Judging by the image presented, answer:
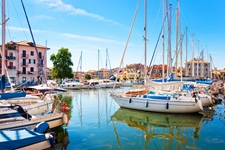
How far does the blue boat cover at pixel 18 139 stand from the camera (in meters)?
7.08

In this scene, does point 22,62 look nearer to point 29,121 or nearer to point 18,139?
point 29,121

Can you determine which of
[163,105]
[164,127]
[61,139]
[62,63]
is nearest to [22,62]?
[62,63]

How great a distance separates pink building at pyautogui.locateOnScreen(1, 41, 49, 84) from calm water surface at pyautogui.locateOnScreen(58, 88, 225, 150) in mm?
41020

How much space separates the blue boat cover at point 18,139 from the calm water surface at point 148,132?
83.0 inches

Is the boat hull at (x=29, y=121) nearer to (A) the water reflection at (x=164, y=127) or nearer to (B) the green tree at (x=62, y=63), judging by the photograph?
(A) the water reflection at (x=164, y=127)

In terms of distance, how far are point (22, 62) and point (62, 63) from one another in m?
11.3

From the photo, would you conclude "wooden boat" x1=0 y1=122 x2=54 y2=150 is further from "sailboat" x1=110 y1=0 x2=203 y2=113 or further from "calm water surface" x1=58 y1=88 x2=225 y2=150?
"sailboat" x1=110 y1=0 x2=203 y2=113

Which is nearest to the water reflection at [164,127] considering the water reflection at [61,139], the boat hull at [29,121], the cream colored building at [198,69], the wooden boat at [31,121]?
the water reflection at [61,139]

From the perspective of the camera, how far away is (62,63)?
57750mm

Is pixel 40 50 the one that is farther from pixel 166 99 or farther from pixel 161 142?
pixel 161 142


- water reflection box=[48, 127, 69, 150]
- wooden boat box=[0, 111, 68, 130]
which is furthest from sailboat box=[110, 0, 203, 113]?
wooden boat box=[0, 111, 68, 130]

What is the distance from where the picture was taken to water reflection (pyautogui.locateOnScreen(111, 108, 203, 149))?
33.4 ft

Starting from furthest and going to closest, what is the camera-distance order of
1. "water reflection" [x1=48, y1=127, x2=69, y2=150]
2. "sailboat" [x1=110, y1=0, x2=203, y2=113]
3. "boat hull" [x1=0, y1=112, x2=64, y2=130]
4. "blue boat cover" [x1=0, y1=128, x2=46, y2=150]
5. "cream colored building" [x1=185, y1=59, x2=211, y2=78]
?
"cream colored building" [x1=185, y1=59, x2=211, y2=78], "sailboat" [x1=110, y1=0, x2=203, y2=113], "water reflection" [x1=48, y1=127, x2=69, y2=150], "boat hull" [x1=0, y1=112, x2=64, y2=130], "blue boat cover" [x1=0, y1=128, x2=46, y2=150]

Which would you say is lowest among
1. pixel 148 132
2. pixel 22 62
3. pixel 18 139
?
pixel 148 132
